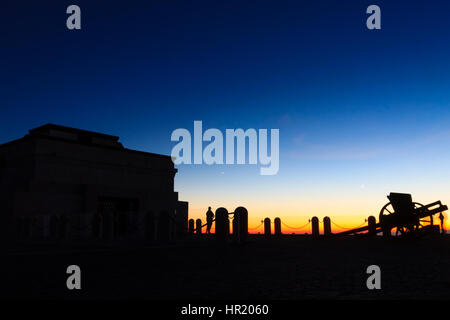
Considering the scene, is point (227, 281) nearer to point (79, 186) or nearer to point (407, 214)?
point (407, 214)

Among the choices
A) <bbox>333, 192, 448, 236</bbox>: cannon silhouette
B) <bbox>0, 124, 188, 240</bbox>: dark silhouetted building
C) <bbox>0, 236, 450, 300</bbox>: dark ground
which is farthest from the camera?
<bbox>0, 124, 188, 240</bbox>: dark silhouetted building

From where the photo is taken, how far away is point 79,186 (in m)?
29.2

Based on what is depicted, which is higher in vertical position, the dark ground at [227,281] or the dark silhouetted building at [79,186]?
the dark silhouetted building at [79,186]

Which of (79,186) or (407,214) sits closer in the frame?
(407,214)

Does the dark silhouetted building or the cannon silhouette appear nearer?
the cannon silhouette

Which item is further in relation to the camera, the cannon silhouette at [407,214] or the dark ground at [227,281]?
the cannon silhouette at [407,214]

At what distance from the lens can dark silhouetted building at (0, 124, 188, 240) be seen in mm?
24203

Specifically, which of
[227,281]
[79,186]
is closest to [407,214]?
[227,281]

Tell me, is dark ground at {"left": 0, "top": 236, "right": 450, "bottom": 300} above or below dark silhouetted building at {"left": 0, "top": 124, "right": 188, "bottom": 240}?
below

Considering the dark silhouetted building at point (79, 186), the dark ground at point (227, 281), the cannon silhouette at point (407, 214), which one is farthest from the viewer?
the dark silhouetted building at point (79, 186)

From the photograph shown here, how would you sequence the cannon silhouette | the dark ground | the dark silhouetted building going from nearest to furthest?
1. the dark ground
2. the cannon silhouette
3. the dark silhouetted building

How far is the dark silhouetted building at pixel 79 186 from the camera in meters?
24.2

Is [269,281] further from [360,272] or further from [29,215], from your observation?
[29,215]
